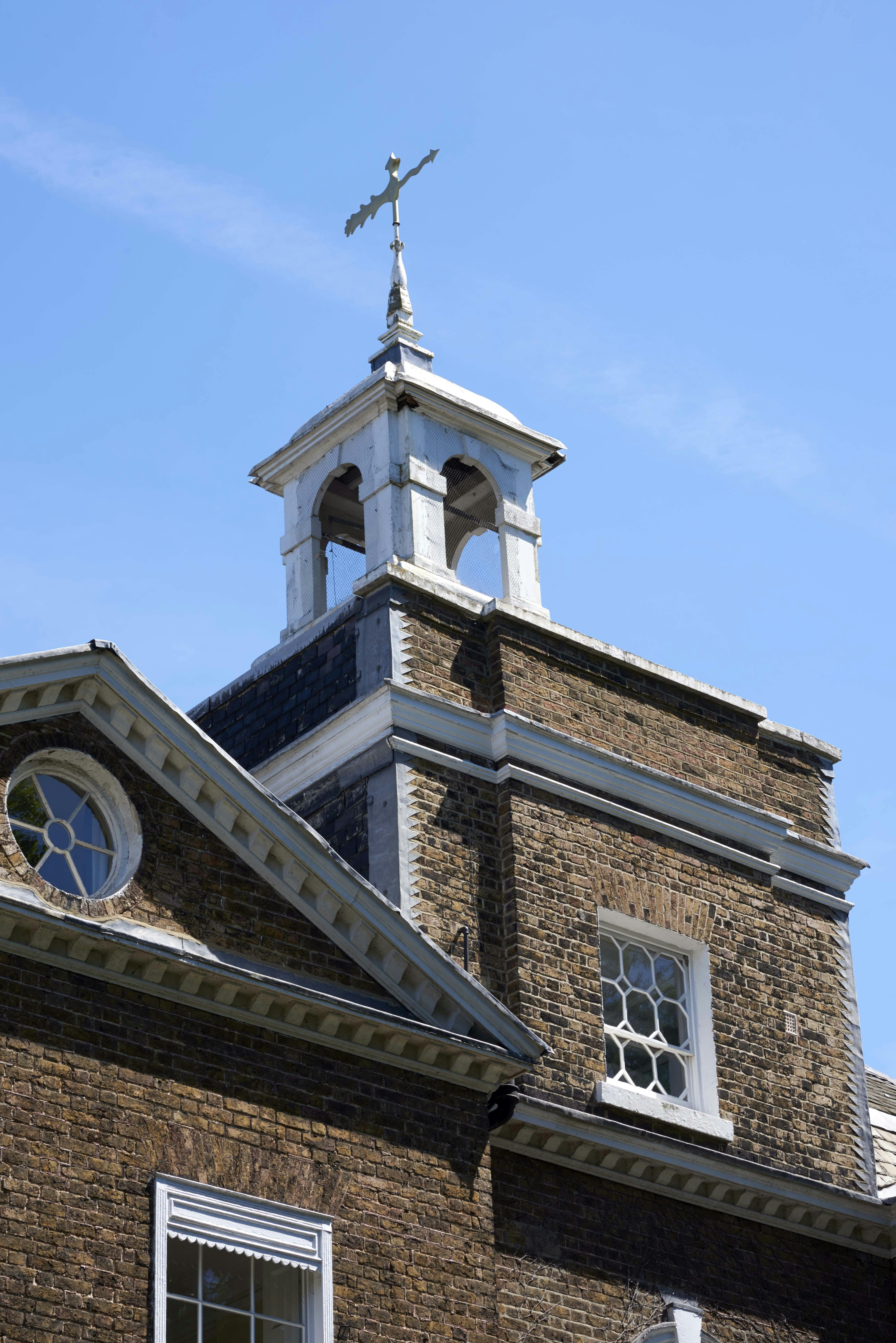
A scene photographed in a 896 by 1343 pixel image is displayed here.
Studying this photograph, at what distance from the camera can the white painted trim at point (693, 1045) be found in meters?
18.5

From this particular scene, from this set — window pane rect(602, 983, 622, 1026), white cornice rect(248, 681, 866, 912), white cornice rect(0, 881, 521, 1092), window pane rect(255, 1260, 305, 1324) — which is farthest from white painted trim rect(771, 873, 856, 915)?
window pane rect(255, 1260, 305, 1324)

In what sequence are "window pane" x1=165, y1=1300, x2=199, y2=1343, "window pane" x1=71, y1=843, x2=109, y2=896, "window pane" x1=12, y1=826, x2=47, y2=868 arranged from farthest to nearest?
"window pane" x1=71, y1=843, x2=109, y2=896 → "window pane" x1=12, y1=826, x2=47, y2=868 → "window pane" x1=165, y1=1300, x2=199, y2=1343

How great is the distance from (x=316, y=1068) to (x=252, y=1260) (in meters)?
1.42

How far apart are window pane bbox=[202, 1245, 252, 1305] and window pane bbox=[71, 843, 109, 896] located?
8.23 feet

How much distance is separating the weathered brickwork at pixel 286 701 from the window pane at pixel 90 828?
3967 millimetres

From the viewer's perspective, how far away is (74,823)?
51.6ft

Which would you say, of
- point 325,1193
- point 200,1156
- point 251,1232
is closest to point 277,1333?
point 251,1232

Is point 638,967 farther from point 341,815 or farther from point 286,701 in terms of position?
point 286,701

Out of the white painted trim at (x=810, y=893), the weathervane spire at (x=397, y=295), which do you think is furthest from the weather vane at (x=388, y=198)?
the white painted trim at (x=810, y=893)

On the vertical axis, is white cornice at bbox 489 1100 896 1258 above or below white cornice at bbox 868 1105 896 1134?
below

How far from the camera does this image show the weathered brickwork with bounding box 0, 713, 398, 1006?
15.5m

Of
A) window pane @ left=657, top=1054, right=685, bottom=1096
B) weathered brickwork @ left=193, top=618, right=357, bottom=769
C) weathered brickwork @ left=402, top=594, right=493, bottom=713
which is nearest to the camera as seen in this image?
window pane @ left=657, top=1054, right=685, bottom=1096

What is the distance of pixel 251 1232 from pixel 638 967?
5.43 metres

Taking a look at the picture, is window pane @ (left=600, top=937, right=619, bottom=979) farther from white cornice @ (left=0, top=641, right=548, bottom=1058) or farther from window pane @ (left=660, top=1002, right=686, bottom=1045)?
white cornice @ (left=0, top=641, right=548, bottom=1058)
